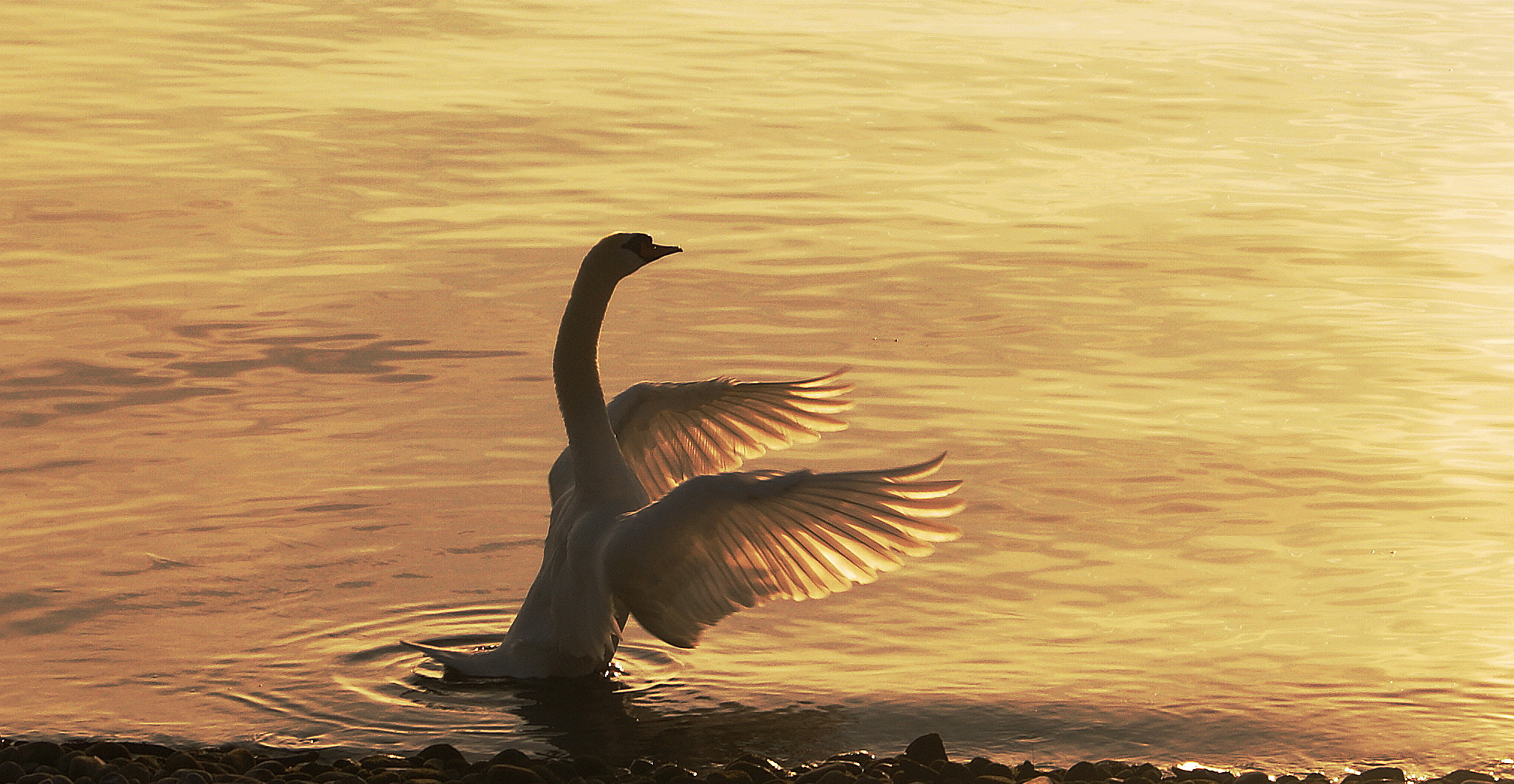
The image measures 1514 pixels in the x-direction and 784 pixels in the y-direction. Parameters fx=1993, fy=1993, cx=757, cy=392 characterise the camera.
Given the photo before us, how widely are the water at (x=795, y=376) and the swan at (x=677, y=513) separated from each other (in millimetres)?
407

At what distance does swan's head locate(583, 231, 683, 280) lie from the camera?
346 inches

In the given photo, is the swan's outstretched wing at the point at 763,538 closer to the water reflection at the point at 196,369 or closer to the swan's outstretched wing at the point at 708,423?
the swan's outstretched wing at the point at 708,423

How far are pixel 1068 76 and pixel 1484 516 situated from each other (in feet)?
46.4

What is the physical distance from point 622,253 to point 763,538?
1610mm

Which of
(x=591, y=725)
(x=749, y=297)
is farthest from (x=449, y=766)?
(x=749, y=297)

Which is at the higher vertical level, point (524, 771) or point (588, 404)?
point (588, 404)

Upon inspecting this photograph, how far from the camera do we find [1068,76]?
24.1 meters

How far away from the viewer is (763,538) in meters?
7.92

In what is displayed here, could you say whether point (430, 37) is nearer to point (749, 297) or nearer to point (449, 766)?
point (749, 297)

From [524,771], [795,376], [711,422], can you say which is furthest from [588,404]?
[795,376]

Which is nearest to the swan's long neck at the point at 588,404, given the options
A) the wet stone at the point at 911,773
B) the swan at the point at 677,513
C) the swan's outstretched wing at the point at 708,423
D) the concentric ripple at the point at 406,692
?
the swan at the point at 677,513

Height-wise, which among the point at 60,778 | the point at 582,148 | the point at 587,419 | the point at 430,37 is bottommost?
the point at 60,778

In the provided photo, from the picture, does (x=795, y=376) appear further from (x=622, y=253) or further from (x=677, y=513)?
(x=677, y=513)

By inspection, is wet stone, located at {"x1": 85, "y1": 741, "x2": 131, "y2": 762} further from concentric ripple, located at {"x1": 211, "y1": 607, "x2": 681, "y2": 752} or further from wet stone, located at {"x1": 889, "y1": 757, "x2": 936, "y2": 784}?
wet stone, located at {"x1": 889, "y1": 757, "x2": 936, "y2": 784}
